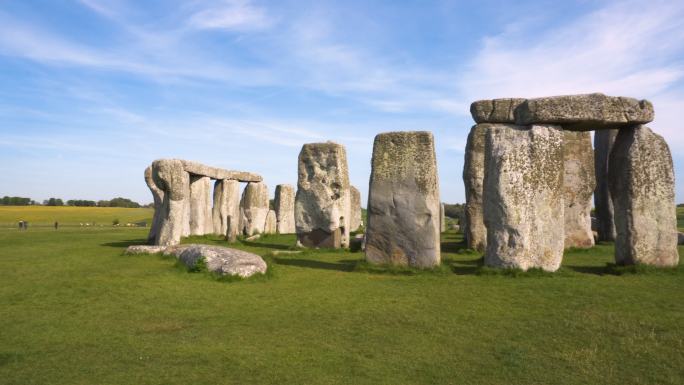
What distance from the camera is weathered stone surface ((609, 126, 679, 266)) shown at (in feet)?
33.2

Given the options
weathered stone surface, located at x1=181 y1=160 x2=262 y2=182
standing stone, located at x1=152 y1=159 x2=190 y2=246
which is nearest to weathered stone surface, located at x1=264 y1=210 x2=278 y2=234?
weathered stone surface, located at x1=181 y1=160 x2=262 y2=182

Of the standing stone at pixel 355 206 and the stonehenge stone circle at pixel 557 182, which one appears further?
the standing stone at pixel 355 206

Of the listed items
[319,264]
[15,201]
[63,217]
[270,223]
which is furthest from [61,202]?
[319,264]

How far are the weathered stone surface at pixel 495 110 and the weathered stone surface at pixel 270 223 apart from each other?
12.8 m

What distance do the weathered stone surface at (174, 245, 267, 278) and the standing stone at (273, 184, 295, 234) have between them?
13.9 m

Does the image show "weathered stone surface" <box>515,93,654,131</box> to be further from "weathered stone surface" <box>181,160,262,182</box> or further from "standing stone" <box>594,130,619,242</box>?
"weathered stone surface" <box>181,160,262,182</box>

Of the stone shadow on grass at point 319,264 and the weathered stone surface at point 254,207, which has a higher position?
the weathered stone surface at point 254,207

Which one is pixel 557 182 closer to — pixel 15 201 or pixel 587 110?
pixel 587 110

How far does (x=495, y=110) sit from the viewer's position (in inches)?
584

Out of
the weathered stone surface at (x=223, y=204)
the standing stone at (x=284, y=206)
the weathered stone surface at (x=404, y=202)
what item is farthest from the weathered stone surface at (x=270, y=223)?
the weathered stone surface at (x=404, y=202)

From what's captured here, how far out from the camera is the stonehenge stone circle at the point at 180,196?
568 inches

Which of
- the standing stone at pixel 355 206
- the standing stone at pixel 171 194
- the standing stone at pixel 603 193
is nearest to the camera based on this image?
the standing stone at pixel 171 194

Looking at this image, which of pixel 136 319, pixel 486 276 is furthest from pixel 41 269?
pixel 486 276

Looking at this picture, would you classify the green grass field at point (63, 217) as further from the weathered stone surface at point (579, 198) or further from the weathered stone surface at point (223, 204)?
the weathered stone surface at point (579, 198)
